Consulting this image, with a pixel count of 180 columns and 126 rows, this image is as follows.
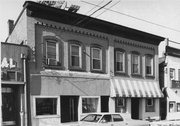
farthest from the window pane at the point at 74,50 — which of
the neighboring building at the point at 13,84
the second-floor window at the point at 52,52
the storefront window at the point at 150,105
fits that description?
the storefront window at the point at 150,105

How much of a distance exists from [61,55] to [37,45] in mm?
1837

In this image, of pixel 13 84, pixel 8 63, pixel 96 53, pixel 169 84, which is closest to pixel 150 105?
pixel 169 84

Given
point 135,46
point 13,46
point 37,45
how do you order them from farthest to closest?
point 135,46 < point 37,45 < point 13,46

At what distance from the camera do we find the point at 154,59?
23.2m

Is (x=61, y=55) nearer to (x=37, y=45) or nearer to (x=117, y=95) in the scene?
(x=37, y=45)

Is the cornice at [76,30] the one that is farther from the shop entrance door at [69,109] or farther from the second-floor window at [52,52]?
the shop entrance door at [69,109]

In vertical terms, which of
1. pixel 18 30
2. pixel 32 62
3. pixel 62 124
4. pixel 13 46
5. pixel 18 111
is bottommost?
pixel 62 124

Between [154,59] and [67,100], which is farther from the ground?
[154,59]

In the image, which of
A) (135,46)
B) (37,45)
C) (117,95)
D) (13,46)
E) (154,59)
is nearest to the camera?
(13,46)

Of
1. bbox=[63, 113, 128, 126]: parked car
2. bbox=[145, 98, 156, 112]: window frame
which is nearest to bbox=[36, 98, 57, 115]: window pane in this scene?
bbox=[63, 113, 128, 126]: parked car

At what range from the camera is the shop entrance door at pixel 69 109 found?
1630 centimetres

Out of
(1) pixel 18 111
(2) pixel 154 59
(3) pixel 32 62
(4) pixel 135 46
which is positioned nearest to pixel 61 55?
(3) pixel 32 62

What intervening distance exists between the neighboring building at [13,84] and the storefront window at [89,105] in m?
4.71

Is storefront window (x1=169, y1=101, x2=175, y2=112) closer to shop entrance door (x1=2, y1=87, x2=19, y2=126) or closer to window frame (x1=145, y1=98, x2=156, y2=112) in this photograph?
window frame (x1=145, y1=98, x2=156, y2=112)
